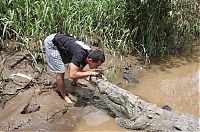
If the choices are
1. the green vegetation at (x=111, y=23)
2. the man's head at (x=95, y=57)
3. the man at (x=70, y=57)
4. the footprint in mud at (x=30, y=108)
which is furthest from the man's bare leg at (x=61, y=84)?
the green vegetation at (x=111, y=23)

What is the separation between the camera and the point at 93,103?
5.66 meters

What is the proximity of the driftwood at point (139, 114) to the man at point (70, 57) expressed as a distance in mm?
415

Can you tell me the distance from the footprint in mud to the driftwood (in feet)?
3.02

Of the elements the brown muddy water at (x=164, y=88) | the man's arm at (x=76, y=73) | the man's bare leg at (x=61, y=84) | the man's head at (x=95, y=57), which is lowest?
the brown muddy water at (x=164, y=88)

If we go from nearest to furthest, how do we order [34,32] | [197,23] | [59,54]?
[59,54] → [34,32] → [197,23]

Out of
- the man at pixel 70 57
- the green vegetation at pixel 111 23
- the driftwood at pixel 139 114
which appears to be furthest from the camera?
the green vegetation at pixel 111 23

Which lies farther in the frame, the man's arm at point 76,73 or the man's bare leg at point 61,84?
the man's bare leg at point 61,84

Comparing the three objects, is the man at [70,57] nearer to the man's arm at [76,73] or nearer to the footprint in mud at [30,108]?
the man's arm at [76,73]

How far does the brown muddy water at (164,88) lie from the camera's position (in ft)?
17.2

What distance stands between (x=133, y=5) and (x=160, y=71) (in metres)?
1.48

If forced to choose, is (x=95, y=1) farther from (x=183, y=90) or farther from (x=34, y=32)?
(x=183, y=90)

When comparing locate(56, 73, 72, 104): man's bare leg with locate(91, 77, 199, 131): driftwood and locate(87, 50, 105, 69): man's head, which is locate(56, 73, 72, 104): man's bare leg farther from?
locate(87, 50, 105, 69): man's head

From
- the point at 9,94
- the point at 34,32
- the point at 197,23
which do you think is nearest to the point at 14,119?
the point at 9,94

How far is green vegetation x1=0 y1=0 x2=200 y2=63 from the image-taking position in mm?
6328
